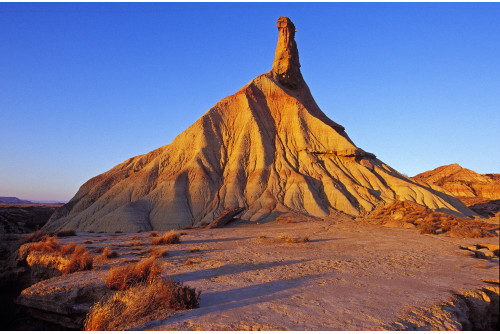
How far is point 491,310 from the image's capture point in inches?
303

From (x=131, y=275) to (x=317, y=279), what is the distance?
5.42 metres

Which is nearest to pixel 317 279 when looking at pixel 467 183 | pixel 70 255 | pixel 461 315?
pixel 461 315

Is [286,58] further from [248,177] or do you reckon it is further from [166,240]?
[166,240]

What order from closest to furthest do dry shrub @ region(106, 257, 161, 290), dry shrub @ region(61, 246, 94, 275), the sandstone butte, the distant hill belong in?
1. dry shrub @ region(106, 257, 161, 290)
2. dry shrub @ region(61, 246, 94, 275)
3. the sandstone butte
4. the distant hill

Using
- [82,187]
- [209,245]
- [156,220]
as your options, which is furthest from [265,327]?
[82,187]

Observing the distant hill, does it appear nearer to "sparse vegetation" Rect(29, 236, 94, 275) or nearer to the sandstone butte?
the sandstone butte

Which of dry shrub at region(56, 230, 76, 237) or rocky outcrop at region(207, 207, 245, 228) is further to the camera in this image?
rocky outcrop at region(207, 207, 245, 228)

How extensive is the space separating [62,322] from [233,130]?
3786 cm

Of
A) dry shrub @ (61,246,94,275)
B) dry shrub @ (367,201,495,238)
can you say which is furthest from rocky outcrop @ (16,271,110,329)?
dry shrub @ (367,201,495,238)

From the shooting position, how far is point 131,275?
8.49 meters

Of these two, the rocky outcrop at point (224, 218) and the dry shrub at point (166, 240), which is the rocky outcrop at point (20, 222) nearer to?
the rocky outcrop at point (224, 218)

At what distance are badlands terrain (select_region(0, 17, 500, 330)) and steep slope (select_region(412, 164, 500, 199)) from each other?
1808 centimetres

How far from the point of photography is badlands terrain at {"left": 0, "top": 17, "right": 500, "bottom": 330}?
6.75 metres

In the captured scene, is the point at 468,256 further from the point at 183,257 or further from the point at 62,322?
the point at 62,322
